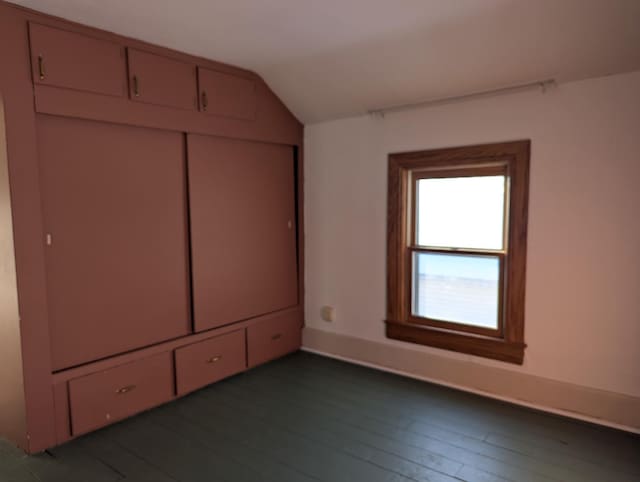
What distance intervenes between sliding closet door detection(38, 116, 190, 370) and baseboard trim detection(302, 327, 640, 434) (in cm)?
143

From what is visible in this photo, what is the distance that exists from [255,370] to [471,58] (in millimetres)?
2819

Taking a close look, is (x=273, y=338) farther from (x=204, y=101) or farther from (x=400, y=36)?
(x=400, y=36)

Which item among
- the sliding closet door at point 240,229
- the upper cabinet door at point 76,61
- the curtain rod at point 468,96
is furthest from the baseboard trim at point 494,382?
the upper cabinet door at point 76,61

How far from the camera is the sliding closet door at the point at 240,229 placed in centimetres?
335

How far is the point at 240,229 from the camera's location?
3.65 m

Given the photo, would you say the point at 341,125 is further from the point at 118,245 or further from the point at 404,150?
the point at 118,245

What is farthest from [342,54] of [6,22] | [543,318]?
[543,318]

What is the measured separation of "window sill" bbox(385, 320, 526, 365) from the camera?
3.09 meters

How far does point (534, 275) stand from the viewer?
2988 millimetres

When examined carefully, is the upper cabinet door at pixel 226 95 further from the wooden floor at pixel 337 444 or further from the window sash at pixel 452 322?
the wooden floor at pixel 337 444

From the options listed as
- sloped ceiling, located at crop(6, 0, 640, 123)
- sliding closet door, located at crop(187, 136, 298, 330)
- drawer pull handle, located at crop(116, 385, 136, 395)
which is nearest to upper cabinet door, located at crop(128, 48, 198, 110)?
sloped ceiling, located at crop(6, 0, 640, 123)

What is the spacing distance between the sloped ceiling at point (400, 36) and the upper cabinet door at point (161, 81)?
4.9 inches

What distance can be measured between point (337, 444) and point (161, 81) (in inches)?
101

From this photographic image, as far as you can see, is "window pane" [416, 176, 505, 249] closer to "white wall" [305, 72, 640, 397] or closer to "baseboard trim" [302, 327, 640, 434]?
"white wall" [305, 72, 640, 397]
